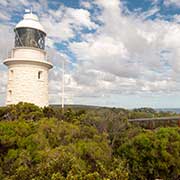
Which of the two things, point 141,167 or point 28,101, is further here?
point 28,101

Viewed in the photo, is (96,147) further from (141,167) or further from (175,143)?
(175,143)

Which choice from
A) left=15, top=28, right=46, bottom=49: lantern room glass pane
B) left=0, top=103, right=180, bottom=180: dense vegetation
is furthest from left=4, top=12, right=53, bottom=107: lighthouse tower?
left=0, top=103, right=180, bottom=180: dense vegetation

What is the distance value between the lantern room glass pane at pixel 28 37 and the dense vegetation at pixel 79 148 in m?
4.11

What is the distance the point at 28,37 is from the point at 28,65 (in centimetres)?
177

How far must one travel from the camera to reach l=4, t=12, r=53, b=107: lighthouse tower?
53.7 feet

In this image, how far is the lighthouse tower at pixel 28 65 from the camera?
16.4 meters

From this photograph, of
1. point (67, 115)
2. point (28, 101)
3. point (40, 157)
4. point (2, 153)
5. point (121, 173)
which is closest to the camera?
point (121, 173)

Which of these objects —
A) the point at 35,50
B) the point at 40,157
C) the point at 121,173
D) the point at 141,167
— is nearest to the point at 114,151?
the point at 141,167

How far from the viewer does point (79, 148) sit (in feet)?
32.7

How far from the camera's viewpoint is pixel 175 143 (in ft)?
43.5

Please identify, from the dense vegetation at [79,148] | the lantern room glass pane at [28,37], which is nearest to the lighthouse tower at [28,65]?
the lantern room glass pane at [28,37]

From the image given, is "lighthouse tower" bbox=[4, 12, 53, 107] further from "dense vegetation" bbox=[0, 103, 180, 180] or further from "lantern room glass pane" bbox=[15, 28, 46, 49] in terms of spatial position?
"dense vegetation" bbox=[0, 103, 180, 180]

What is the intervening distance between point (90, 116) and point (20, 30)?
270 inches

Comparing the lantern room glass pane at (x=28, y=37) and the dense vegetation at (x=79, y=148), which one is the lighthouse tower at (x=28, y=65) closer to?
the lantern room glass pane at (x=28, y=37)
